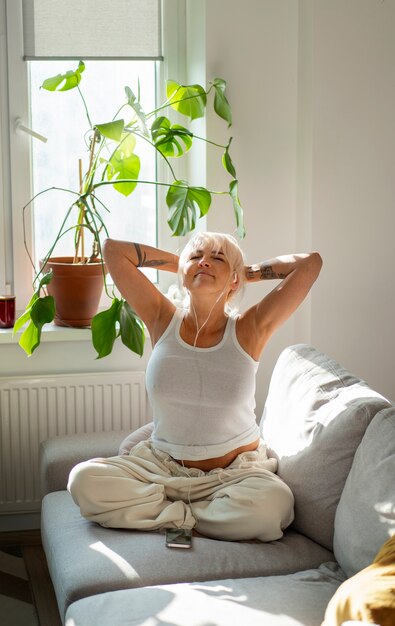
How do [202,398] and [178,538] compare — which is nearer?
[178,538]

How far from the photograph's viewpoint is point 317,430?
252cm

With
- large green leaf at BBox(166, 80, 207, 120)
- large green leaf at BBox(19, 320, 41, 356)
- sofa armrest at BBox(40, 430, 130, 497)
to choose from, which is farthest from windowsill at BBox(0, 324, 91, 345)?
large green leaf at BBox(166, 80, 207, 120)

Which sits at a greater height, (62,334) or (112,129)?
(112,129)

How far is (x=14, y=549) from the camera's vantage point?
3.32 metres

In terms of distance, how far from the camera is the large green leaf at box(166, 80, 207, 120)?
3.25 meters

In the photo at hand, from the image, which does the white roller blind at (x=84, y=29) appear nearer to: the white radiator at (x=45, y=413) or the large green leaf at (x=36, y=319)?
the large green leaf at (x=36, y=319)

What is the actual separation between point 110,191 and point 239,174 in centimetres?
57

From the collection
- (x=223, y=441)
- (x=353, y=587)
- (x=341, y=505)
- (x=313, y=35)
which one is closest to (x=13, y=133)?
(x=313, y=35)

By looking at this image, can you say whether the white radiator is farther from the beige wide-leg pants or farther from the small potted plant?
the beige wide-leg pants

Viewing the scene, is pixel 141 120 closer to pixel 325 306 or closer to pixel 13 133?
pixel 13 133

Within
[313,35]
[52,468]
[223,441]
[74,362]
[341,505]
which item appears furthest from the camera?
[74,362]

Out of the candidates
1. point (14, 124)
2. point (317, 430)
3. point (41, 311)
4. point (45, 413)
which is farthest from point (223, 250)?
point (14, 124)

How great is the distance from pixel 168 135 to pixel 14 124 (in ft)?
2.16

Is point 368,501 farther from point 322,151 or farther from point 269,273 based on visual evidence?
point 322,151
